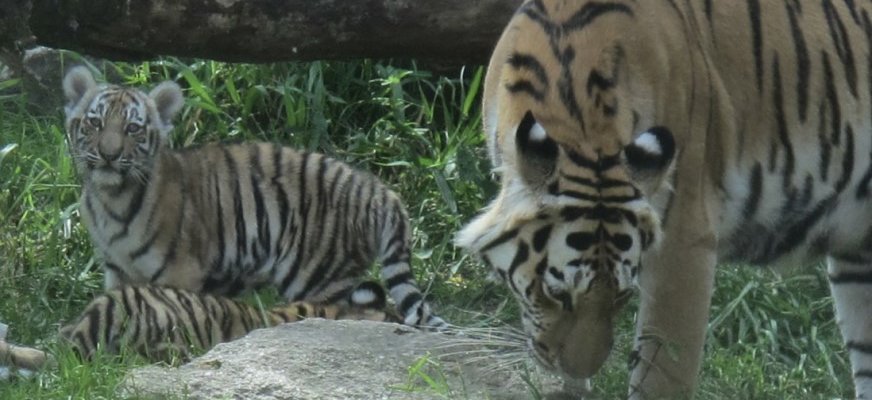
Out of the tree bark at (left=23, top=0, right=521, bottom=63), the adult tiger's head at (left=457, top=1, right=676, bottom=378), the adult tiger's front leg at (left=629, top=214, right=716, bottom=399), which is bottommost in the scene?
the adult tiger's front leg at (left=629, top=214, right=716, bottom=399)

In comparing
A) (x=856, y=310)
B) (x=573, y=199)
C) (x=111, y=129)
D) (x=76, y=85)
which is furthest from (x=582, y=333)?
(x=76, y=85)

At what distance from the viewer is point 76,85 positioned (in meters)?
6.84

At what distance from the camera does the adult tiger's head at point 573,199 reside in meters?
4.00

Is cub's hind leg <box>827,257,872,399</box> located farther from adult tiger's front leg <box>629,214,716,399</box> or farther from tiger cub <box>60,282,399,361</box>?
tiger cub <box>60,282,399,361</box>

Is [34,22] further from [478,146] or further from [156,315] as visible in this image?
[478,146]

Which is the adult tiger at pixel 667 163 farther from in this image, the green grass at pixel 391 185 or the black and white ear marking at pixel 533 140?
the green grass at pixel 391 185

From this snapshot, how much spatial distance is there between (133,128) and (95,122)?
16 cm

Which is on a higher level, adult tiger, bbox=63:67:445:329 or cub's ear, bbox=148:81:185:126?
cub's ear, bbox=148:81:185:126

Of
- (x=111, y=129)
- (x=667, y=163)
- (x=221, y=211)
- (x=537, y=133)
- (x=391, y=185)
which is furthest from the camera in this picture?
(x=391, y=185)

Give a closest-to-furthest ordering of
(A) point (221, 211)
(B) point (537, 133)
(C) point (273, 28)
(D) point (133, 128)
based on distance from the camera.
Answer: (B) point (537, 133)
(C) point (273, 28)
(D) point (133, 128)
(A) point (221, 211)

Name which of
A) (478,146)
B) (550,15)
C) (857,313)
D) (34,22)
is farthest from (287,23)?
(857,313)

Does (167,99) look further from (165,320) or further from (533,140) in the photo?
(533,140)

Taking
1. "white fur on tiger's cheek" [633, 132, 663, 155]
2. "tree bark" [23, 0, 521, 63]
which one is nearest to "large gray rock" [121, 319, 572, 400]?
"white fur on tiger's cheek" [633, 132, 663, 155]

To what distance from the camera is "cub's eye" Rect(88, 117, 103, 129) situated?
6.53 m
